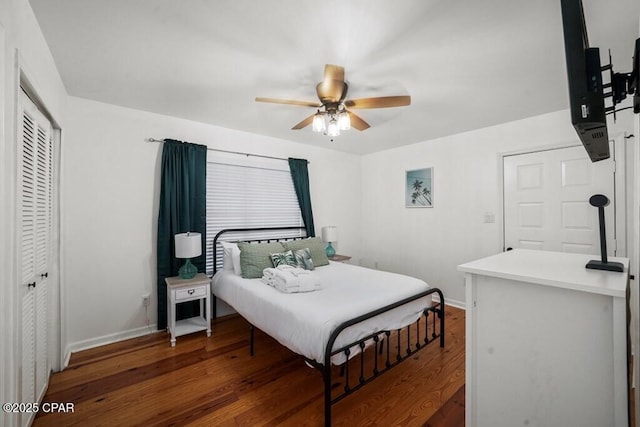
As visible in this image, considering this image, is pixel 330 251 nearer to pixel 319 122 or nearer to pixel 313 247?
pixel 313 247

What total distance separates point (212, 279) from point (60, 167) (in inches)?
70.3

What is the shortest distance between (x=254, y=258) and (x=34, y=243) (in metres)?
1.73

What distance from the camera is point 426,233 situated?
4180 millimetres

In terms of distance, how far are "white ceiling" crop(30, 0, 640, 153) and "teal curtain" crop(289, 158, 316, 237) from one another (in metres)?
1.30

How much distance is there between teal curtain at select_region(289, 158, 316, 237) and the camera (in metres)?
4.14

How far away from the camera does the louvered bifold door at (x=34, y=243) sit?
5.29 ft

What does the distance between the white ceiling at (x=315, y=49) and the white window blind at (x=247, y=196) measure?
886 millimetres

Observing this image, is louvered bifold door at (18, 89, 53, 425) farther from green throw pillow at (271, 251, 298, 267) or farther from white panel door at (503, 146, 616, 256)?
white panel door at (503, 146, 616, 256)

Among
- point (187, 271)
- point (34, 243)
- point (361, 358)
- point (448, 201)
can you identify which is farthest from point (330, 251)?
point (34, 243)

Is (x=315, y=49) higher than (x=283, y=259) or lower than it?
higher

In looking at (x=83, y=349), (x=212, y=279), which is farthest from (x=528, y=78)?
(x=83, y=349)

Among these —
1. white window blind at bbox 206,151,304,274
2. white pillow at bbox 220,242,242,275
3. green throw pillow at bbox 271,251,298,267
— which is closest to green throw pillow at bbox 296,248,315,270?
green throw pillow at bbox 271,251,298,267

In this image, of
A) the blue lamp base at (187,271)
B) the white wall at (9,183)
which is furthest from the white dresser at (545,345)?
the blue lamp base at (187,271)

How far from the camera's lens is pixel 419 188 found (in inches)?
168
